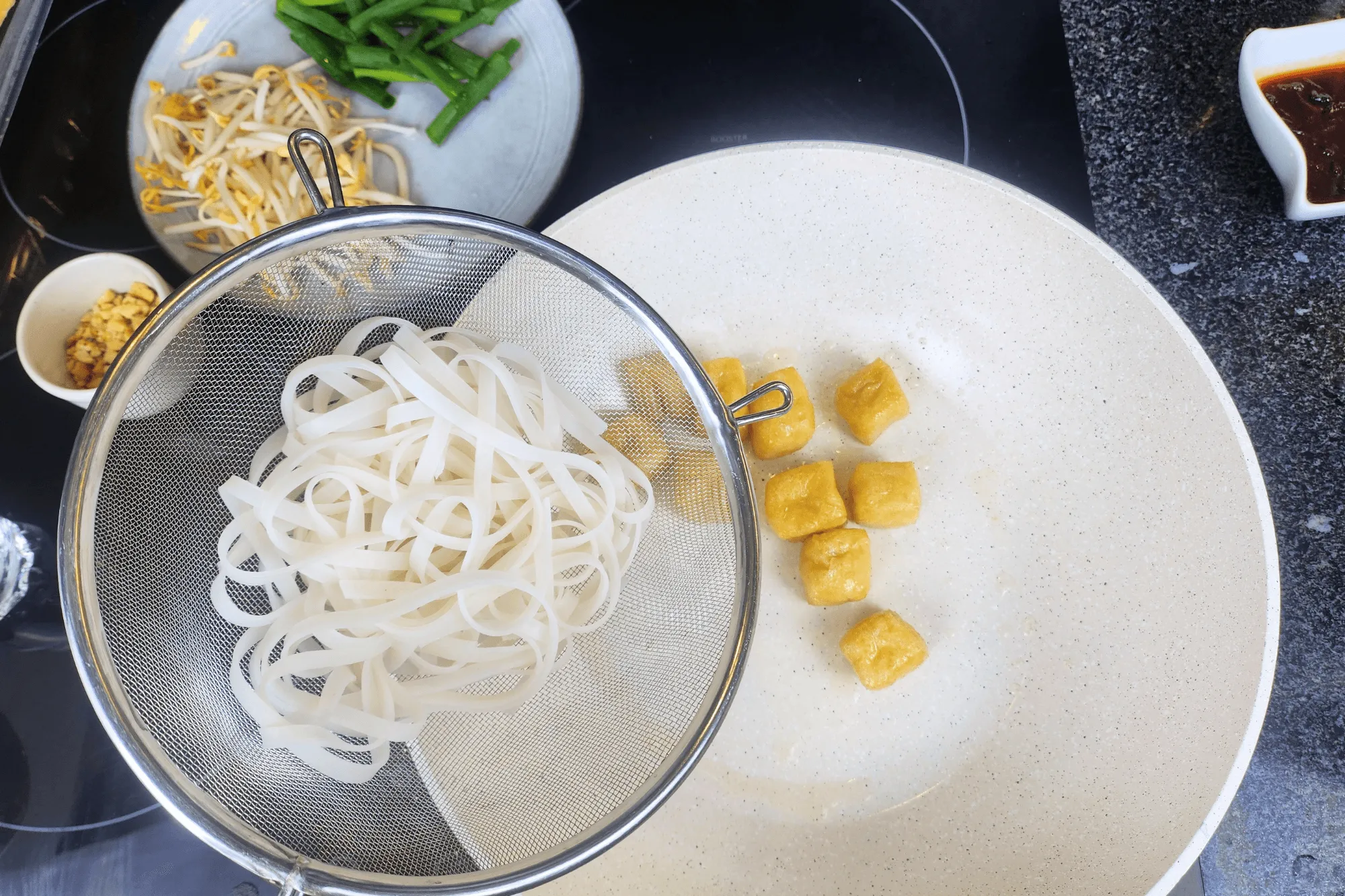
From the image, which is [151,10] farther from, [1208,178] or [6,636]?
[1208,178]

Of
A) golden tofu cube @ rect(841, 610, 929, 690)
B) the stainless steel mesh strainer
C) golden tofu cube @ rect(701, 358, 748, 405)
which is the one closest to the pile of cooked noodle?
the stainless steel mesh strainer

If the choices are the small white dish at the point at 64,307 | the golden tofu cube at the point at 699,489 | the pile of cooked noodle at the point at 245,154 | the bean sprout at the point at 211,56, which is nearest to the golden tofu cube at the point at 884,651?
the golden tofu cube at the point at 699,489

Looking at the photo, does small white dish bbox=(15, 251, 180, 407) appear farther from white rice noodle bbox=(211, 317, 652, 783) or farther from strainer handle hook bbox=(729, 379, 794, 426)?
strainer handle hook bbox=(729, 379, 794, 426)

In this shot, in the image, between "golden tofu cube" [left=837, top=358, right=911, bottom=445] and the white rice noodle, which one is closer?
the white rice noodle

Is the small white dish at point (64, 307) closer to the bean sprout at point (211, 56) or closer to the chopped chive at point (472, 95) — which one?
the bean sprout at point (211, 56)

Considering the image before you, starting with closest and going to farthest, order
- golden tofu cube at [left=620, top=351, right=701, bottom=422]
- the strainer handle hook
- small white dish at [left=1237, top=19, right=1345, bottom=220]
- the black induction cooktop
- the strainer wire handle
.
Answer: the strainer wire handle < the strainer handle hook < golden tofu cube at [left=620, top=351, right=701, bottom=422] < small white dish at [left=1237, top=19, right=1345, bottom=220] < the black induction cooktop

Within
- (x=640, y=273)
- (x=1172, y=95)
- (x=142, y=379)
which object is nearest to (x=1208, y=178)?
(x=1172, y=95)
